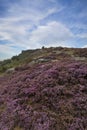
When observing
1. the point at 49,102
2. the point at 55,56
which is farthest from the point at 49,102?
the point at 55,56

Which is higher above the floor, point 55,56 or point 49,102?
point 55,56

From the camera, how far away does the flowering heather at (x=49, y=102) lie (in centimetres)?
1016

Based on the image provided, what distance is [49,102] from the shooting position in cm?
1196

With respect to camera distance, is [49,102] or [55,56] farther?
[55,56]

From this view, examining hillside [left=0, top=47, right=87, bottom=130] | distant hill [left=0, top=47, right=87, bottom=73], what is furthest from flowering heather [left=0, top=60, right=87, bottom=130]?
distant hill [left=0, top=47, right=87, bottom=73]

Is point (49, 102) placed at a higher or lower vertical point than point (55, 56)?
lower

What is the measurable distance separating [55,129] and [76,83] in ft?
15.8

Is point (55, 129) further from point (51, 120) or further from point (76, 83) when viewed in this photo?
point (76, 83)

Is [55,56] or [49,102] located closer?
[49,102]

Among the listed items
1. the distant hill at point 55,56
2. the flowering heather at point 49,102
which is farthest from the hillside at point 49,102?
the distant hill at point 55,56

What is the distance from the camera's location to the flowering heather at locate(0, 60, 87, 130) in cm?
1016

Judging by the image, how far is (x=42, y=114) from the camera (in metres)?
10.7

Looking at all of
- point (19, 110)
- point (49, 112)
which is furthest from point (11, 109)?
point (49, 112)

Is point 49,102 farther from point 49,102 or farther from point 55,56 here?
point 55,56
